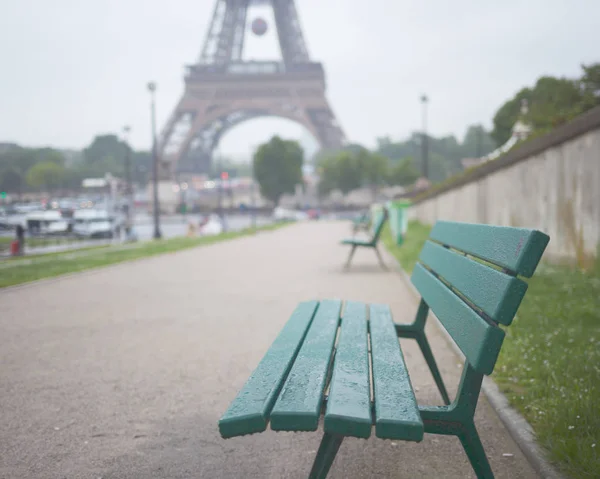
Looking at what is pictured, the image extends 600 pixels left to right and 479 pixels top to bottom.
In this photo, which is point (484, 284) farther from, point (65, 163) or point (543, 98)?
point (543, 98)

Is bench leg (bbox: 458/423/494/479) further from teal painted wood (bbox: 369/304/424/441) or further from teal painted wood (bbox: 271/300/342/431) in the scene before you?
teal painted wood (bbox: 271/300/342/431)

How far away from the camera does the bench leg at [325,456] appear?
179 cm

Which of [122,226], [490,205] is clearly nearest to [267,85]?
[122,226]

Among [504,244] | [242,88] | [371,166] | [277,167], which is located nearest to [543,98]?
[242,88]

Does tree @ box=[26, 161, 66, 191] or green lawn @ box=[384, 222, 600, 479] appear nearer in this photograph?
green lawn @ box=[384, 222, 600, 479]

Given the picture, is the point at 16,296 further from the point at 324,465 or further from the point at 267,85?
the point at 267,85

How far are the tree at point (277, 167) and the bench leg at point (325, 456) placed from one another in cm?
6796

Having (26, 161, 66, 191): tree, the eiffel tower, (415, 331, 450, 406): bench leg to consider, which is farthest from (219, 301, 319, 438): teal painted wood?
the eiffel tower

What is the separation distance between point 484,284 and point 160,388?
7.04 ft

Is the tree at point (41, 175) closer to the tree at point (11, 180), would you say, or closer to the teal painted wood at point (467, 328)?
the tree at point (11, 180)

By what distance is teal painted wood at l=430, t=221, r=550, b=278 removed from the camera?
71.1 inches

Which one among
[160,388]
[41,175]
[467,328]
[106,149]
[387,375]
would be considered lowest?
[160,388]

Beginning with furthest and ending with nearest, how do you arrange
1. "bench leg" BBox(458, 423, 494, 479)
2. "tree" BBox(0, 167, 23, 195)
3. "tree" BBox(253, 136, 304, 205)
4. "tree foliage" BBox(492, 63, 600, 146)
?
"tree" BBox(253, 136, 304, 205), "tree" BBox(0, 167, 23, 195), "tree foliage" BBox(492, 63, 600, 146), "bench leg" BBox(458, 423, 494, 479)

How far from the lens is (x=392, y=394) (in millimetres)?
1846
